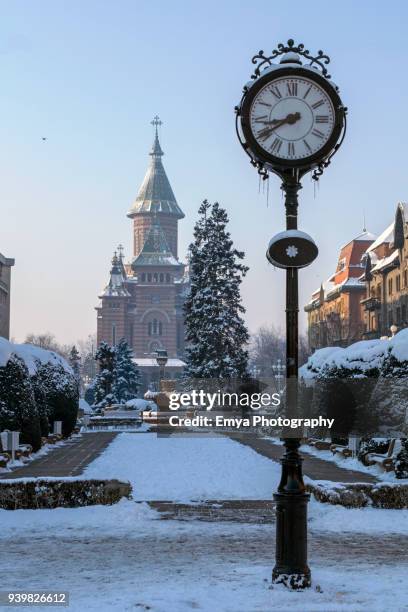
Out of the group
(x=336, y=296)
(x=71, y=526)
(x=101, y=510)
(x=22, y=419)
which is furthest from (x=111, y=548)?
(x=336, y=296)

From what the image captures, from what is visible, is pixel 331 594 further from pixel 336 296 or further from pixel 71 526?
pixel 336 296

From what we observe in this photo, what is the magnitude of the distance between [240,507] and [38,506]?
3.29 meters

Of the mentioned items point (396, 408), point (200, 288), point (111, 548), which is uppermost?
point (200, 288)

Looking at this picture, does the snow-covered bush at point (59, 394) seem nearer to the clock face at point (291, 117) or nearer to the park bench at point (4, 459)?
the park bench at point (4, 459)

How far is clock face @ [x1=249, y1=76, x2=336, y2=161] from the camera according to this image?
9156 millimetres

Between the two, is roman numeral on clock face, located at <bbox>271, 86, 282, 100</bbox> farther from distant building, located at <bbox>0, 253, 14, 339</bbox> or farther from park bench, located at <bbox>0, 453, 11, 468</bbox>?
distant building, located at <bbox>0, 253, 14, 339</bbox>

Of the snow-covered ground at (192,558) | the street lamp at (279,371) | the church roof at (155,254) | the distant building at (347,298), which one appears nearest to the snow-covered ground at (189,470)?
the snow-covered ground at (192,558)

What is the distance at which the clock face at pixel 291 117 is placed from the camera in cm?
916

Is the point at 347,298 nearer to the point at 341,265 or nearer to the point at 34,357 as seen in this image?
the point at 341,265

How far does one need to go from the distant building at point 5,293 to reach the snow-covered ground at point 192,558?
94299 millimetres

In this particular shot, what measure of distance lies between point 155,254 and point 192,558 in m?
161

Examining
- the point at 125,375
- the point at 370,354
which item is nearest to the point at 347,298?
the point at 125,375

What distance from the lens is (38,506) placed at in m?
14.5

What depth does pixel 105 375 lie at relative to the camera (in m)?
77.9
